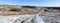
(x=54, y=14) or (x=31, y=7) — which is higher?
(x=31, y=7)

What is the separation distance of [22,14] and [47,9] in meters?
0.28

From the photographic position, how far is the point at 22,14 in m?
0.96

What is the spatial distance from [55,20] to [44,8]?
175 millimetres

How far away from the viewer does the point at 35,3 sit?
37.9 inches

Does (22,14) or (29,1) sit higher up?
(29,1)

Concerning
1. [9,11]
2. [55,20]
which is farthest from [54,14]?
[9,11]

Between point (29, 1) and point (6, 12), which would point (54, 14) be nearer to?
point (29, 1)

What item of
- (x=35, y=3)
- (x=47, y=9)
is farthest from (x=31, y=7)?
(x=47, y=9)

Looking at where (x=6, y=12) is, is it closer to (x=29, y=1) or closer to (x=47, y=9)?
(x=29, y=1)

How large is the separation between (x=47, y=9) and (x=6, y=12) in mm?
443

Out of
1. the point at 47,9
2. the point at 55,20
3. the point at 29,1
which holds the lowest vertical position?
the point at 55,20

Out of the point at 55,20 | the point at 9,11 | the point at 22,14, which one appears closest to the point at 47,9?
the point at 55,20

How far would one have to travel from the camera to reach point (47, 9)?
38.7 inches

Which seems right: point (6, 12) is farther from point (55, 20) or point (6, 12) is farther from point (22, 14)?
point (55, 20)
